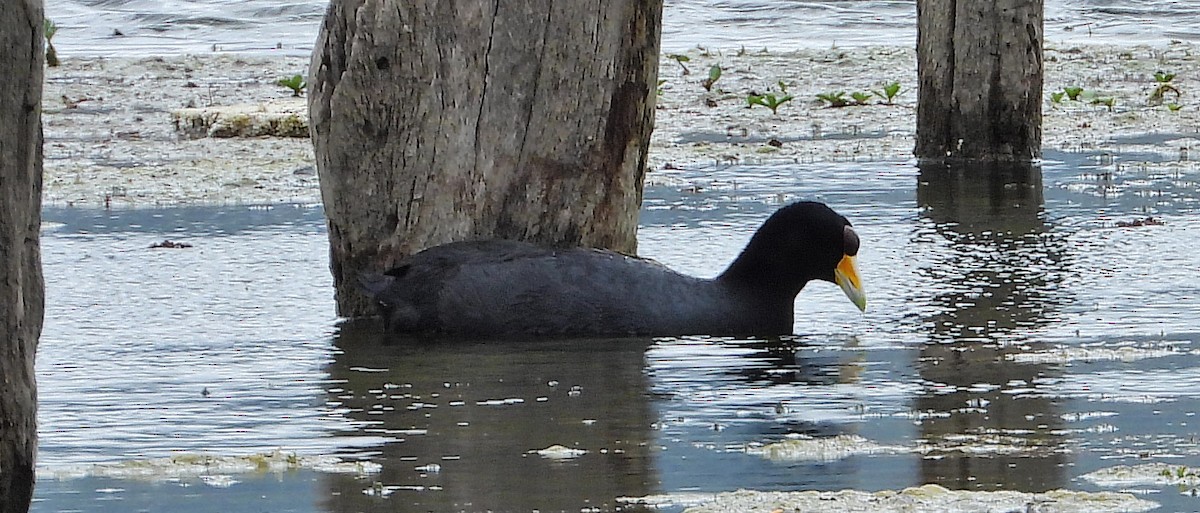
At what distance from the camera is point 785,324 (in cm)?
713

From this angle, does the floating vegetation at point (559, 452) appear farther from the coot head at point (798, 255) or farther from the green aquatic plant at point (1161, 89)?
the green aquatic plant at point (1161, 89)

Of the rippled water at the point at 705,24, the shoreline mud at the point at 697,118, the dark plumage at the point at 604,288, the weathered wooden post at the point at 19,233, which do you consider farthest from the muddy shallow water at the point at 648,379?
the rippled water at the point at 705,24

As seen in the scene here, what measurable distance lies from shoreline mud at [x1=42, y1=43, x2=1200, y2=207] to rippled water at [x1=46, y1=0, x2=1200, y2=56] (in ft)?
5.16

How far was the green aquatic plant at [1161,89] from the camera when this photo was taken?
574 inches

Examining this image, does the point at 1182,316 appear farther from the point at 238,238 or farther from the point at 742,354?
the point at 238,238

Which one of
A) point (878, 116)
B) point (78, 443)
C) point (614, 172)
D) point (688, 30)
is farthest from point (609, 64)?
point (688, 30)

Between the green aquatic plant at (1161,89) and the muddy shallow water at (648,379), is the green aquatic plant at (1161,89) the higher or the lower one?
the lower one

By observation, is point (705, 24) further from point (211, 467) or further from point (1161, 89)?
point (211, 467)

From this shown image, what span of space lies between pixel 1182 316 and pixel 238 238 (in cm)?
405

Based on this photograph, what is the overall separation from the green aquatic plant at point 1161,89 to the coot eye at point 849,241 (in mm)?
7828

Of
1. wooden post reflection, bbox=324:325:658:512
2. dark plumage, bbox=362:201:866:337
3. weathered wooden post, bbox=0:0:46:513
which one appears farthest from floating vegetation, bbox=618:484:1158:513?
dark plumage, bbox=362:201:866:337

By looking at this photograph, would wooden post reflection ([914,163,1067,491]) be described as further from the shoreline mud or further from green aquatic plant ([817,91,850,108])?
green aquatic plant ([817,91,850,108])

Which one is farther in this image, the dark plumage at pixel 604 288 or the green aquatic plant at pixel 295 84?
the green aquatic plant at pixel 295 84

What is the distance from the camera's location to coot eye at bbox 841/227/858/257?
723 cm
